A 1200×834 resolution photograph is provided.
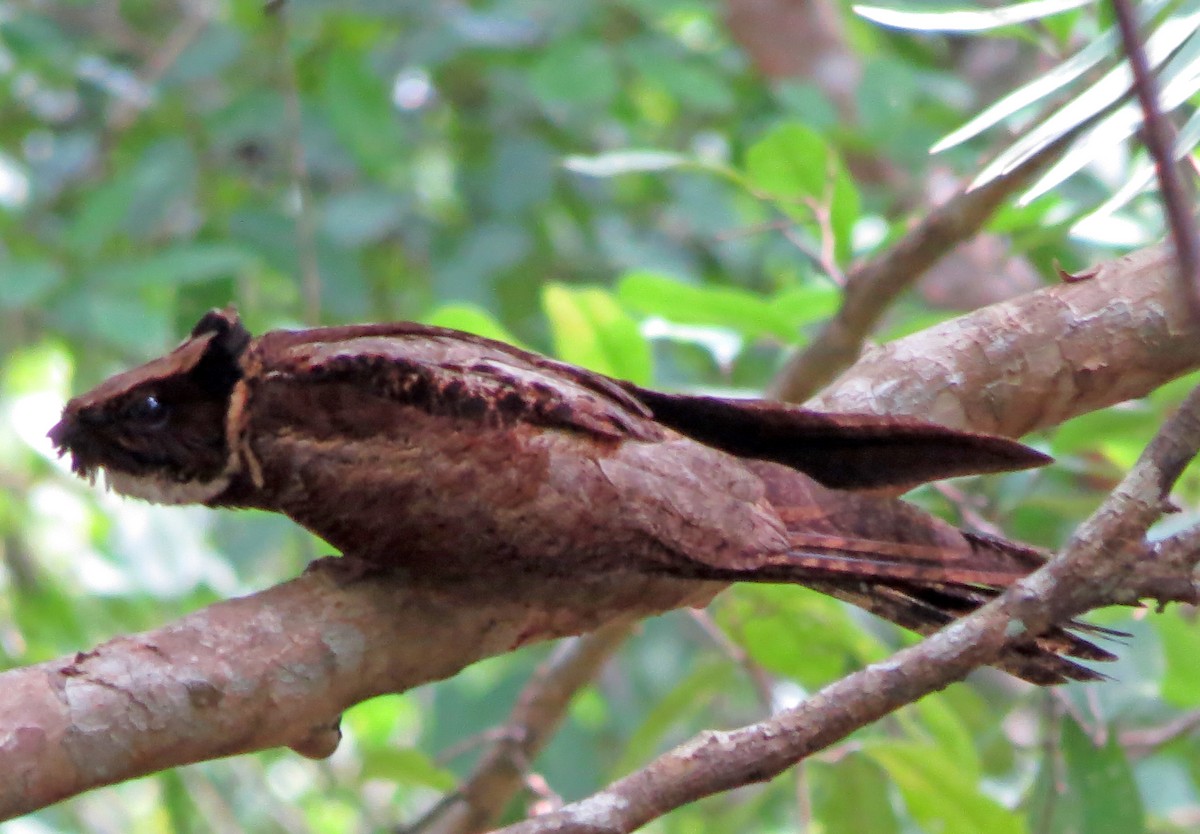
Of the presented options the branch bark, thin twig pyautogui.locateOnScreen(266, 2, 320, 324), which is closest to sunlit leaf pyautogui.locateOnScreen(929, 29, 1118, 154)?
the branch bark

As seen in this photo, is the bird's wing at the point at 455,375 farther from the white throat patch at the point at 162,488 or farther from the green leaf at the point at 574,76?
the green leaf at the point at 574,76

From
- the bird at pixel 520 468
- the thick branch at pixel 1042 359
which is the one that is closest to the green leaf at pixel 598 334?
the thick branch at pixel 1042 359

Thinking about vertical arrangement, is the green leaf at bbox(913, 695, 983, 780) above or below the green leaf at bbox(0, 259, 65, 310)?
below

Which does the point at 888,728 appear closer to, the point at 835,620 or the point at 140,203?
the point at 835,620

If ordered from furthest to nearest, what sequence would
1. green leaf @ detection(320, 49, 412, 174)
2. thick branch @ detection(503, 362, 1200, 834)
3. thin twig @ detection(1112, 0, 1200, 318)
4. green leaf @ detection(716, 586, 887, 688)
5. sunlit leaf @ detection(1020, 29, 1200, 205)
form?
green leaf @ detection(320, 49, 412, 174) < green leaf @ detection(716, 586, 887, 688) < sunlit leaf @ detection(1020, 29, 1200, 205) < thick branch @ detection(503, 362, 1200, 834) < thin twig @ detection(1112, 0, 1200, 318)

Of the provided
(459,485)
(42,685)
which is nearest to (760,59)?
(459,485)

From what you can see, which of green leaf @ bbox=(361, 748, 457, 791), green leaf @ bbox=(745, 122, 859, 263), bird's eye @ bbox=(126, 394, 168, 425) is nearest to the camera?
bird's eye @ bbox=(126, 394, 168, 425)

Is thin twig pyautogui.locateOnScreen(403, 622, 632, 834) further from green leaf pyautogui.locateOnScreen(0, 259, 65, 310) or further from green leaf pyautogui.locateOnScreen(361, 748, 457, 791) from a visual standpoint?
green leaf pyautogui.locateOnScreen(0, 259, 65, 310)

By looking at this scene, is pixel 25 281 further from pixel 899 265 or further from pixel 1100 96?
pixel 1100 96
